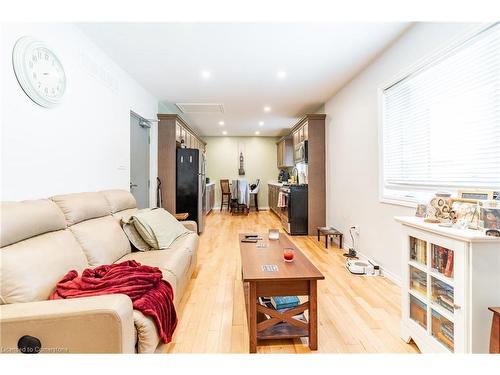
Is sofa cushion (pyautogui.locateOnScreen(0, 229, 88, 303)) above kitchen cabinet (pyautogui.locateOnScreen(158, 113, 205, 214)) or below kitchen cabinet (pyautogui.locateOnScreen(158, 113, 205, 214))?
below

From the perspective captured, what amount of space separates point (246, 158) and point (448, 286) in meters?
7.49

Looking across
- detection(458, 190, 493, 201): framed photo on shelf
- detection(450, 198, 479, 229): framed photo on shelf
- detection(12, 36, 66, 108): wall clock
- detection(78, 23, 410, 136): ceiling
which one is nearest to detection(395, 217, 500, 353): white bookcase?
detection(450, 198, 479, 229): framed photo on shelf

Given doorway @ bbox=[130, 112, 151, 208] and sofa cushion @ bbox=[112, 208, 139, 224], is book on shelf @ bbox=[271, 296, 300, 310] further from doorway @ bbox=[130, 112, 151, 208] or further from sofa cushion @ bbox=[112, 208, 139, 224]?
doorway @ bbox=[130, 112, 151, 208]

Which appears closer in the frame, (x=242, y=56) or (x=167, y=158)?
(x=242, y=56)

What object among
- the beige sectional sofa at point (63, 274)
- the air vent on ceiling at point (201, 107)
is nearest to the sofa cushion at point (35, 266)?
the beige sectional sofa at point (63, 274)

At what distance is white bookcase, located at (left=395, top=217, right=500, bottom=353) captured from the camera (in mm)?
1205

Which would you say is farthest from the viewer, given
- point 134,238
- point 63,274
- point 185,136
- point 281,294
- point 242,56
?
point 185,136

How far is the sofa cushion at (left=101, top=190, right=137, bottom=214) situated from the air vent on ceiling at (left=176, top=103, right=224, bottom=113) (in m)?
2.61

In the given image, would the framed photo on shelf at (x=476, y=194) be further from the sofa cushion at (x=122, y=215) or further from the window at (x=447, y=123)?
the sofa cushion at (x=122, y=215)

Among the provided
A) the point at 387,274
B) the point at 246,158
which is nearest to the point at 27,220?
the point at 387,274

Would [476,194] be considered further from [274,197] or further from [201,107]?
[274,197]

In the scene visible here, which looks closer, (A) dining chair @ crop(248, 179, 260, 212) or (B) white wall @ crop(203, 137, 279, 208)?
(A) dining chair @ crop(248, 179, 260, 212)

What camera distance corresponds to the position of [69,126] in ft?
7.42
